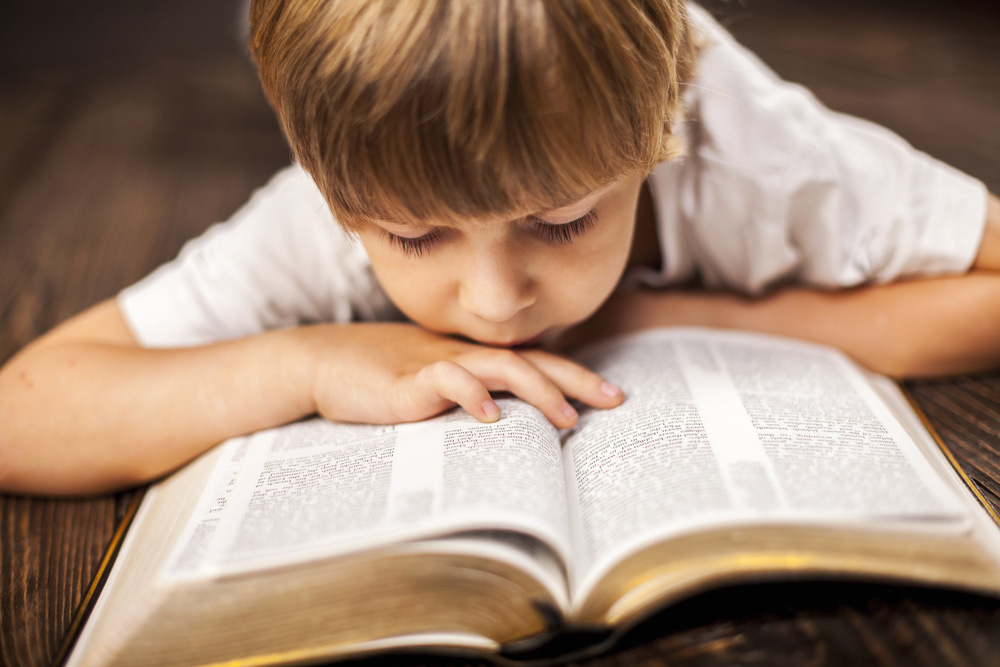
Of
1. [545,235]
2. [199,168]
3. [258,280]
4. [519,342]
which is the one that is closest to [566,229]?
[545,235]

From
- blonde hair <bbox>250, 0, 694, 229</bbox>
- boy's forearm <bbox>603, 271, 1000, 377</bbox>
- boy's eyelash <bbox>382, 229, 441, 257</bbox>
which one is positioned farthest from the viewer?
boy's forearm <bbox>603, 271, 1000, 377</bbox>

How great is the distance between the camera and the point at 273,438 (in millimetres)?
572

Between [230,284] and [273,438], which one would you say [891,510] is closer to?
[273,438]

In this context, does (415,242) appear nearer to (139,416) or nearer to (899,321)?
(139,416)

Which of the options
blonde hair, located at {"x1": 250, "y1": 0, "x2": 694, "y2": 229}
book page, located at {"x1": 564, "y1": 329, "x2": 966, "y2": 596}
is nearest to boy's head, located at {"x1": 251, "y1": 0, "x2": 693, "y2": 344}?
blonde hair, located at {"x1": 250, "y1": 0, "x2": 694, "y2": 229}

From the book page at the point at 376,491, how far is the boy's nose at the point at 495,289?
8cm

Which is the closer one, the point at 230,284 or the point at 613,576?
the point at 613,576

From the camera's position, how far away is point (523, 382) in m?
0.55

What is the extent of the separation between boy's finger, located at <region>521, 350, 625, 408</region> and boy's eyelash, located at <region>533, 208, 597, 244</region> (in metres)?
0.10

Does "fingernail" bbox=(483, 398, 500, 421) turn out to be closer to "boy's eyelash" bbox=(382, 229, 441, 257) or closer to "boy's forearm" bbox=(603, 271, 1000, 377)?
"boy's eyelash" bbox=(382, 229, 441, 257)

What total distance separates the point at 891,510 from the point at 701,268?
1.36 ft

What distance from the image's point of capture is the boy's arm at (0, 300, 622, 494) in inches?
22.2

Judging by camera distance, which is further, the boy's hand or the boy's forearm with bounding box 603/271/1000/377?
the boy's forearm with bounding box 603/271/1000/377

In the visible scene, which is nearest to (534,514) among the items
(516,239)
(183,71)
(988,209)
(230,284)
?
(516,239)
